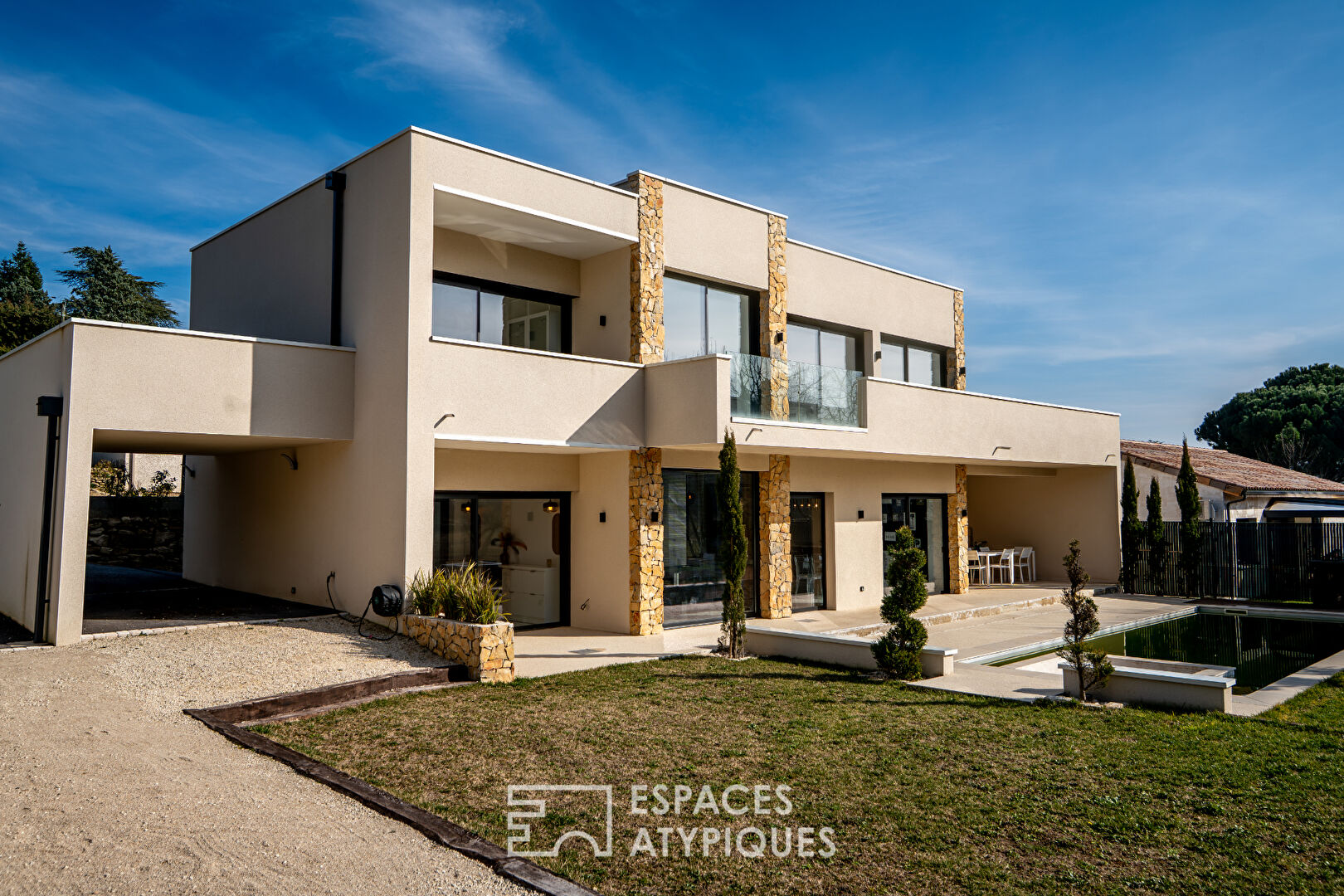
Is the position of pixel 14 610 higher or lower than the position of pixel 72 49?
lower

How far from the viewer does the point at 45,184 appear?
48500mm

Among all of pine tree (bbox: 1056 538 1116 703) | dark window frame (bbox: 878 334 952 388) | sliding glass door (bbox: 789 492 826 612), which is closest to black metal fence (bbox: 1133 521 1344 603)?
dark window frame (bbox: 878 334 952 388)

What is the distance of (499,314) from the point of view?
14945 millimetres

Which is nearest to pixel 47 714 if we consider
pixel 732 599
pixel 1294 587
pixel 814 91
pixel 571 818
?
pixel 571 818

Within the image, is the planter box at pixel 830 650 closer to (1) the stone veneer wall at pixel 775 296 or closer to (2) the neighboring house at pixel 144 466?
(1) the stone veneer wall at pixel 775 296

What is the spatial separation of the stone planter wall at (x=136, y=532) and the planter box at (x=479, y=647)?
14388 millimetres

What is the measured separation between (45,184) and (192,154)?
27.1 metres

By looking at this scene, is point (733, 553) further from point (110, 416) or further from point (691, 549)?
point (110, 416)

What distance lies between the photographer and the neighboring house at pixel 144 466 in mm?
27469

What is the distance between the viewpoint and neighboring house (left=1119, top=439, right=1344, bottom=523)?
76.8 ft

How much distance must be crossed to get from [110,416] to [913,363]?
16.5m

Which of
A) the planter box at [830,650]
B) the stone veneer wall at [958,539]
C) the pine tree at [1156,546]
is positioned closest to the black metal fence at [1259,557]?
the pine tree at [1156,546]

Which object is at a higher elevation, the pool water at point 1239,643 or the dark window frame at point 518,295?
the dark window frame at point 518,295

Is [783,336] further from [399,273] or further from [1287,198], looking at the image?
[1287,198]
